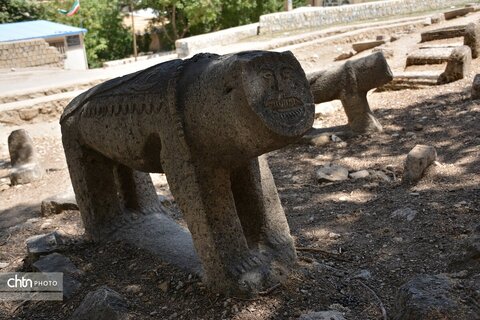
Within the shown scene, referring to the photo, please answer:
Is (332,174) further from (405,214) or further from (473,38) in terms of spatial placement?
(473,38)

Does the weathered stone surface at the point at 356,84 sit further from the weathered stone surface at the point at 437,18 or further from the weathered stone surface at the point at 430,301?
the weathered stone surface at the point at 437,18

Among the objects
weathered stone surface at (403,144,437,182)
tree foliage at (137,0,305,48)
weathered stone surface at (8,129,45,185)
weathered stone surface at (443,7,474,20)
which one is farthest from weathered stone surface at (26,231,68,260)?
tree foliage at (137,0,305,48)

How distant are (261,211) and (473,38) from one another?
6961mm

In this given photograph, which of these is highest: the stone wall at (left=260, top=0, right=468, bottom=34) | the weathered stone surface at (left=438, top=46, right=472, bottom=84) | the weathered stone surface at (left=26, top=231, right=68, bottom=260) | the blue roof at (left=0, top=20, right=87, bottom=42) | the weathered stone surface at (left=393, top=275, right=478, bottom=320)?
the blue roof at (left=0, top=20, right=87, bottom=42)

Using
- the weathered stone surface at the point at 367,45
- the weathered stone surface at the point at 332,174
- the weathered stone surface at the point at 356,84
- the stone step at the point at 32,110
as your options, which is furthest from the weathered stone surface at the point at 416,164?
the weathered stone surface at the point at 367,45

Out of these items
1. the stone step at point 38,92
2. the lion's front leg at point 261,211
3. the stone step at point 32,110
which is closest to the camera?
the lion's front leg at point 261,211

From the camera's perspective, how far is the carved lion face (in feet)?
7.77

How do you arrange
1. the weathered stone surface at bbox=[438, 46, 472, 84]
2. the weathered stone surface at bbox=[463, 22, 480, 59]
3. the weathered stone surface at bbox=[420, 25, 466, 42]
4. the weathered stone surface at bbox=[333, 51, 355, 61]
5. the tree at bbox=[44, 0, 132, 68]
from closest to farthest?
the weathered stone surface at bbox=[438, 46, 472, 84] < the weathered stone surface at bbox=[463, 22, 480, 59] < the weathered stone surface at bbox=[420, 25, 466, 42] < the weathered stone surface at bbox=[333, 51, 355, 61] < the tree at bbox=[44, 0, 132, 68]

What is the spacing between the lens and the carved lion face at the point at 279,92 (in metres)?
2.37

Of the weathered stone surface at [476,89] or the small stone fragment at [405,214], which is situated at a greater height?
the weathered stone surface at [476,89]

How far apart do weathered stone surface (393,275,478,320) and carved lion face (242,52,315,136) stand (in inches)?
33.1

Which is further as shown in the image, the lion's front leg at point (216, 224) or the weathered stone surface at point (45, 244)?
the weathered stone surface at point (45, 244)

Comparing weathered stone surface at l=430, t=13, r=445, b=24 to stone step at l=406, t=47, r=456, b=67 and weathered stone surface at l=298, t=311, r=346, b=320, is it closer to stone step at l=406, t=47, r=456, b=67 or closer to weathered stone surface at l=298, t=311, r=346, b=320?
stone step at l=406, t=47, r=456, b=67

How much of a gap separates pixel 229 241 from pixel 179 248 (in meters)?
0.72
